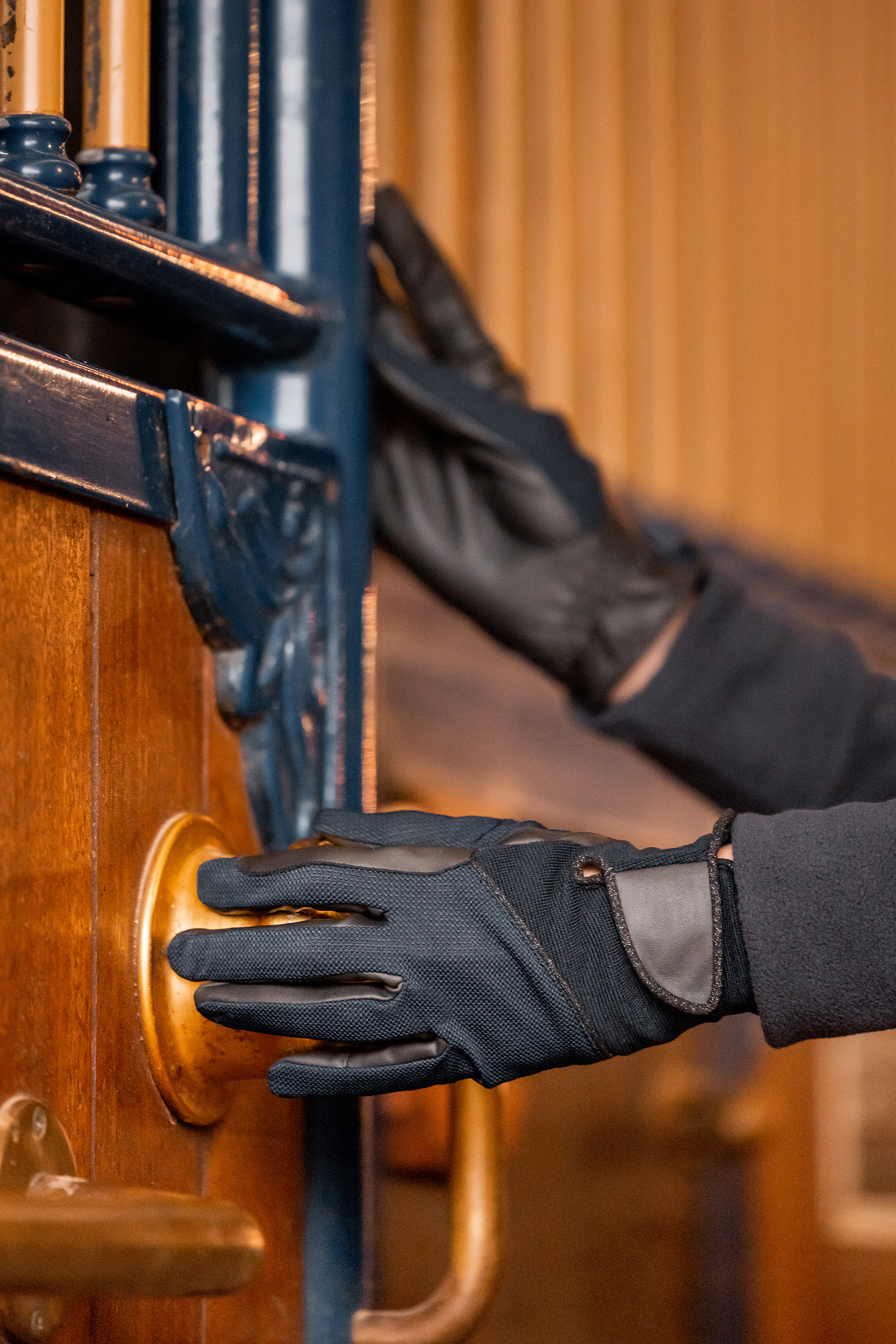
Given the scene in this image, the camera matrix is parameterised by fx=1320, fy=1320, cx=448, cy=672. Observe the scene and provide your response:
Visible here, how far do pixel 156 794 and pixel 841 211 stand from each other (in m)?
1.40

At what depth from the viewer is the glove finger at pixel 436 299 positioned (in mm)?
907

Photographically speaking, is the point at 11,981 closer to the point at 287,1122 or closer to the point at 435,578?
the point at 287,1122

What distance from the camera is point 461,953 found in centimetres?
52

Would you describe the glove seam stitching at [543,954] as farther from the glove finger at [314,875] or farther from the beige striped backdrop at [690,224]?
the beige striped backdrop at [690,224]

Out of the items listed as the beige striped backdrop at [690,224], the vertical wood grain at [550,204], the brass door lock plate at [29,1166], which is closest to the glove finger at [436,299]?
the beige striped backdrop at [690,224]

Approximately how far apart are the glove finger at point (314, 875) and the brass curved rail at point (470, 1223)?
0.17m

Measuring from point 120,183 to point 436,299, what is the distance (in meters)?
0.38

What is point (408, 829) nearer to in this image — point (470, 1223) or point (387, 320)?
point (470, 1223)

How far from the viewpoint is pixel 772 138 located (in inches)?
60.0

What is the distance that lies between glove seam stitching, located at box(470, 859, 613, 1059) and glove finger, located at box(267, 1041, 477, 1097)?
0.05 m

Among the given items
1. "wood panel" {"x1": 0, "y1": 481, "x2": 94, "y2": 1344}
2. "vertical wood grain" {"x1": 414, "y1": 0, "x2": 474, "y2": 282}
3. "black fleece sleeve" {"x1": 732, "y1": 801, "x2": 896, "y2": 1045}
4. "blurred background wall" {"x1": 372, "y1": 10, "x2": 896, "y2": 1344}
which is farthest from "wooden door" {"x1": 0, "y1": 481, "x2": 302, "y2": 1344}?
"vertical wood grain" {"x1": 414, "y1": 0, "x2": 474, "y2": 282}

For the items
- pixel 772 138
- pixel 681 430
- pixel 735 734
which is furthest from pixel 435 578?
pixel 772 138

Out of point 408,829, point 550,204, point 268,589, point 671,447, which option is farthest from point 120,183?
point 671,447

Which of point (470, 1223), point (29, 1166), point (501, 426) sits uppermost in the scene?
point (501, 426)
